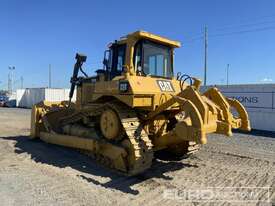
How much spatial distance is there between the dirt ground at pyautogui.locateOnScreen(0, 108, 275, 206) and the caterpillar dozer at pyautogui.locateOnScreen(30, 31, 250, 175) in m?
0.39

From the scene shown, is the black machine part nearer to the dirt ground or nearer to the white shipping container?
the dirt ground

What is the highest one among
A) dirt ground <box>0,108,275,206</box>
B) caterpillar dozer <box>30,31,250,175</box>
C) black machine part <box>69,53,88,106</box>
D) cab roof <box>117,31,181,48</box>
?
cab roof <box>117,31,181,48</box>

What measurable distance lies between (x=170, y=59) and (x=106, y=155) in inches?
112

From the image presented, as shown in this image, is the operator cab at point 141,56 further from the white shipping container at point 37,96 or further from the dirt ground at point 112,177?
the white shipping container at point 37,96

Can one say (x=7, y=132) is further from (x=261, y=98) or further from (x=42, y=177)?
(x=261, y=98)

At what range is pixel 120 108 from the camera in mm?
6848

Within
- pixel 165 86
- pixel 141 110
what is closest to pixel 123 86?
pixel 141 110

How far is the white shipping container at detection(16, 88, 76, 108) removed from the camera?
3494 centimetres

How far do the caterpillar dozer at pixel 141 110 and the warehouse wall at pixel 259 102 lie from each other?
8.02 m

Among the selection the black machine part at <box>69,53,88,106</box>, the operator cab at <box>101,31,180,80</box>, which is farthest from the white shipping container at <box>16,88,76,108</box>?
the operator cab at <box>101,31,180,80</box>

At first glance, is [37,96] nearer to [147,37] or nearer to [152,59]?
[152,59]

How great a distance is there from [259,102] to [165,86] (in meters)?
9.22

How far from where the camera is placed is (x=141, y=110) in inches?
277

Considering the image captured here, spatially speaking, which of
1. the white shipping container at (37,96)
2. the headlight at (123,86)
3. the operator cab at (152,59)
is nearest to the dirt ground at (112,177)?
the headlight at (123,86)
